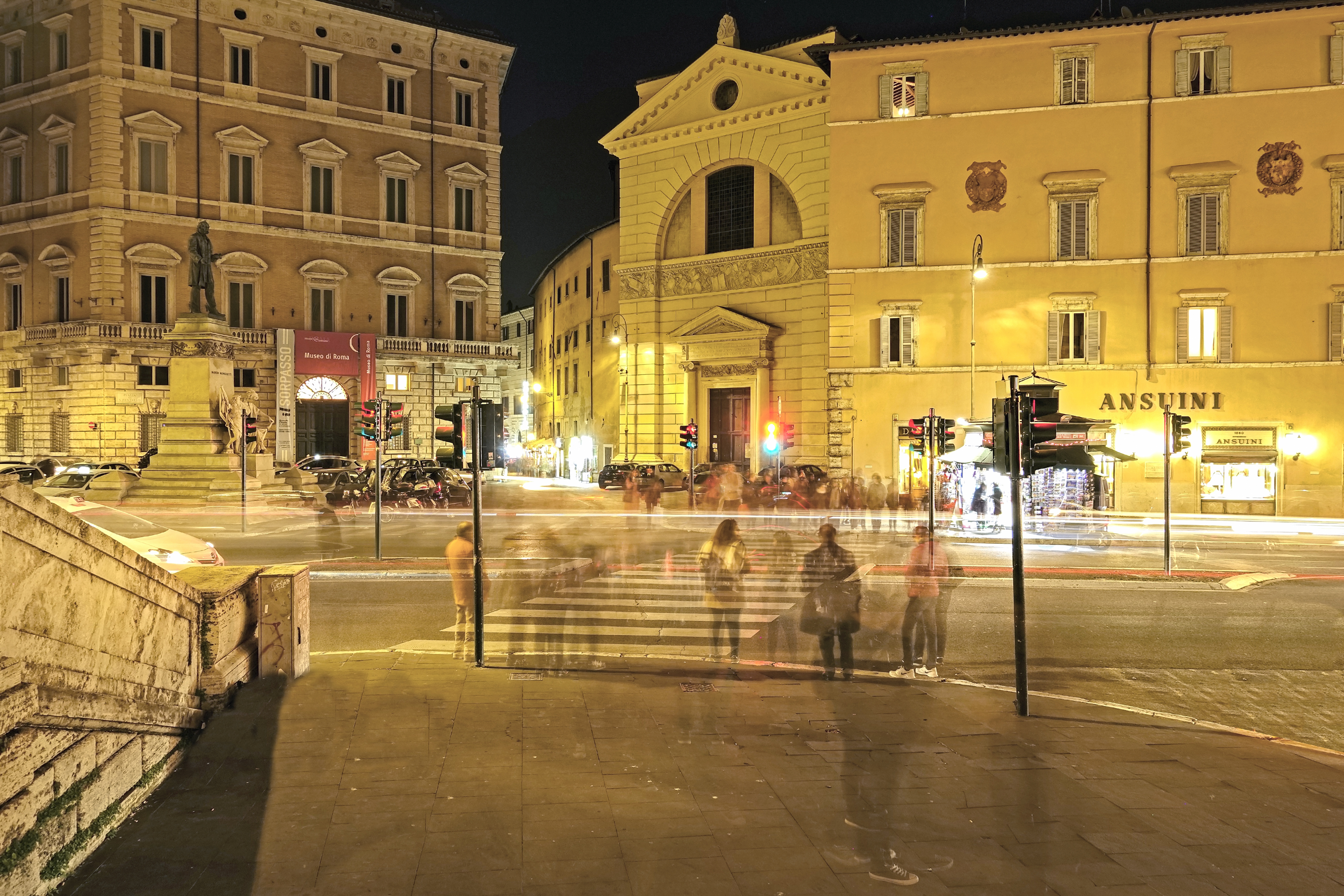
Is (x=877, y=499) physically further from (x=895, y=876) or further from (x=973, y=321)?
(x=895, y=876)

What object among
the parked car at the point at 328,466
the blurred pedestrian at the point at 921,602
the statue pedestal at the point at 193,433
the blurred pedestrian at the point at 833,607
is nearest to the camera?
the blurred pedestrian at the point at 833,607

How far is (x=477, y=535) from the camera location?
10.6m

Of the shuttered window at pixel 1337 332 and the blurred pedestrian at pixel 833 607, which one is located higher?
the shuttered window at pixel 1337 332

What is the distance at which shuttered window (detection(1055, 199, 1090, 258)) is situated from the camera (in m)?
35.7

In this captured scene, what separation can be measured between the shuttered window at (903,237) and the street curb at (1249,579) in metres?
20.7

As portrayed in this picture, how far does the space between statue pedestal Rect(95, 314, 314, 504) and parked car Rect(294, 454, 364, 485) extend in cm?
694

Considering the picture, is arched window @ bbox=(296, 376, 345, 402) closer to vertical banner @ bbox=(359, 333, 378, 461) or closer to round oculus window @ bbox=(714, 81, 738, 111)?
vertical banner @ bbox=(359, 333, 378, 461)

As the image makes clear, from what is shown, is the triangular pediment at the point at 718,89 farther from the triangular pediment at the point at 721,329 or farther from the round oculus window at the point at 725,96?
the triangular pediment at the point at 721,329

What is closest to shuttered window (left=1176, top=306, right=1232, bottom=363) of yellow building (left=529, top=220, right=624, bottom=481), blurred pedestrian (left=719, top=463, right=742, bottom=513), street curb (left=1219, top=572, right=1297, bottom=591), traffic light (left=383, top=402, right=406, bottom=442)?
blurred pedestrian (left=719, top=463, right=742, bottom=513)

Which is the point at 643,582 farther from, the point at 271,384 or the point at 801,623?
the point at 271,384

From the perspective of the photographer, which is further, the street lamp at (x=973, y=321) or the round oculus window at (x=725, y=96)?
the round oculus window at (x=725, y=96)

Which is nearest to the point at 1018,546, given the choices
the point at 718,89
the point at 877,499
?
the point at 877,499

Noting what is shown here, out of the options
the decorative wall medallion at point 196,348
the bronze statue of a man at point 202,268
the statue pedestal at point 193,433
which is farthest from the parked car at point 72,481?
the bronze statue of a man at point 202,268

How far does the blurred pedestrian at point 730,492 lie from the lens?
111ft
